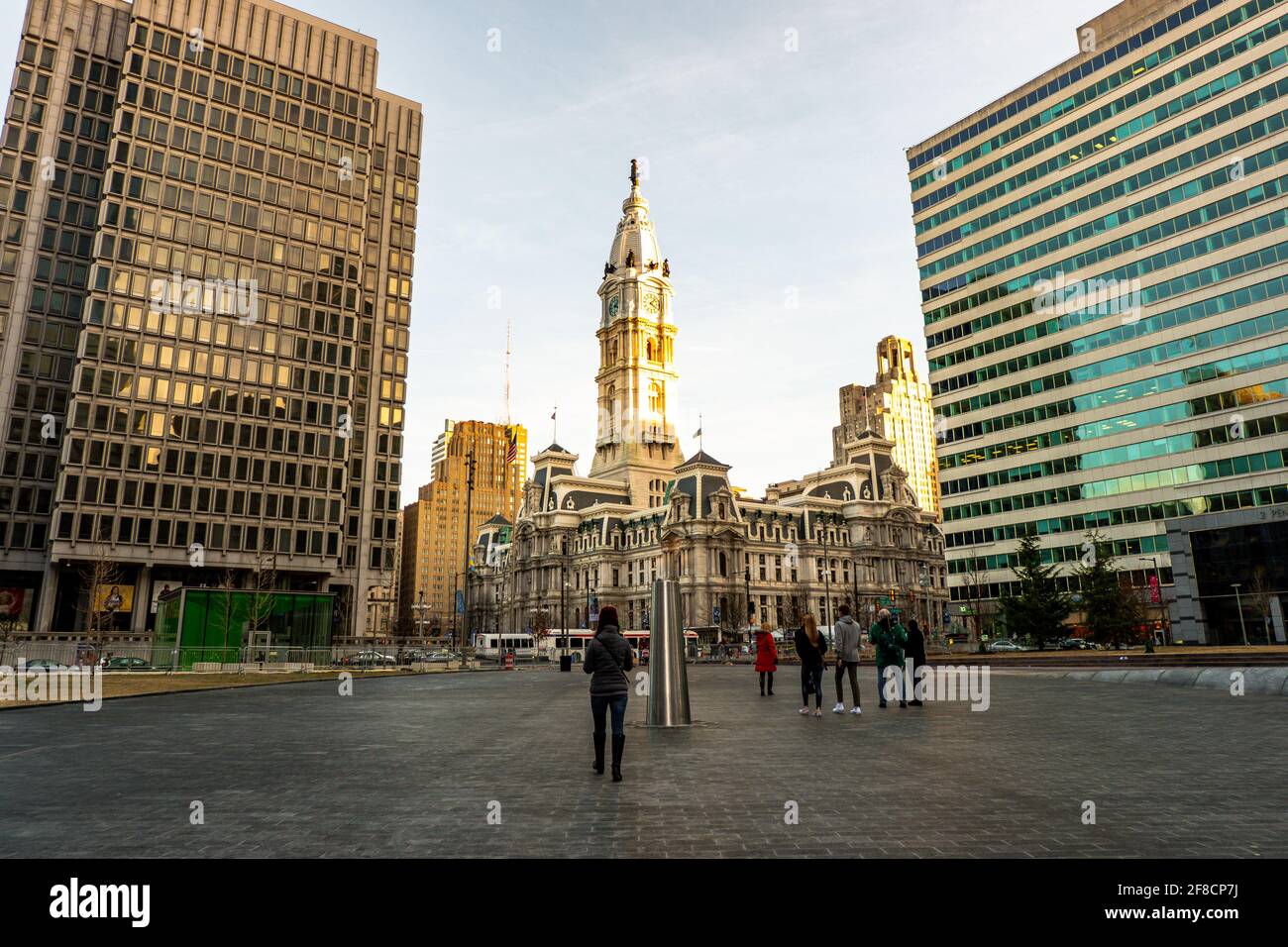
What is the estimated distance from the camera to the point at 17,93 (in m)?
68.6

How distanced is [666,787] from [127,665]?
156ft

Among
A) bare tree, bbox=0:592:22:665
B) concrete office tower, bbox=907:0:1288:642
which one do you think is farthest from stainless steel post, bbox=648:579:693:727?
bare tree, bbox=0:592:22:665

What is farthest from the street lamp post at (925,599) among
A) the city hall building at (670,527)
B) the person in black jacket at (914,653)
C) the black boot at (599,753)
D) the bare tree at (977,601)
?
the black boot at (599,753)

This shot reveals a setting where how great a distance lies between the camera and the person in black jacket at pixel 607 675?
385 inches

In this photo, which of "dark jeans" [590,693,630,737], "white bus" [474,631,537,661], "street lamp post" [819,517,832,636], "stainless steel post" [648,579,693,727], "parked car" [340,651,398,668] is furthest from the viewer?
"street lamp post" [819,517,832,636]

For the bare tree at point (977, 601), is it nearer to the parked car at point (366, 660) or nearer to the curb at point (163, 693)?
the parked car at point (366, 660)

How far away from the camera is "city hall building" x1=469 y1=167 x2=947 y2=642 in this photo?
11469cm

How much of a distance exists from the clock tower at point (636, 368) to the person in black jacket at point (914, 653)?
11765 centimetres

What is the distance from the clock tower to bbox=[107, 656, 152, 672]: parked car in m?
96.3

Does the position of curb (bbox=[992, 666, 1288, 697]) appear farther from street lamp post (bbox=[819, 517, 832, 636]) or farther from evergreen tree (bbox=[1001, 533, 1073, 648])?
street lamp post (bbox=[819, 517, 832, 636])

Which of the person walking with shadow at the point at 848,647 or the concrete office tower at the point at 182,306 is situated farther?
the concrete office tower at the point at 182,306

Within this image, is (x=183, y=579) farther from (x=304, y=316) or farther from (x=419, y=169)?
(x=419, y=169)

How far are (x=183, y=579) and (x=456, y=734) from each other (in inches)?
2382
